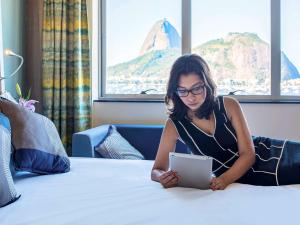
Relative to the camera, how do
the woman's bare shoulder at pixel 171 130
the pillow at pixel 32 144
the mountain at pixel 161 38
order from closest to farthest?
the pillow at pixel 32 144, the woman's bare shoulder at pixel 171 130, the mountain at pixel 161 38

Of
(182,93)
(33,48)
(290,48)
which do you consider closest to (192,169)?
(182,93)

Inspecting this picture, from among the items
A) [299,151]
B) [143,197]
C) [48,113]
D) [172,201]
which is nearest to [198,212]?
[172,201]

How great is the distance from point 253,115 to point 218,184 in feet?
5.67

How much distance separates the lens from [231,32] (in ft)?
10.3

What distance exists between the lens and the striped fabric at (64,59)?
3.03m

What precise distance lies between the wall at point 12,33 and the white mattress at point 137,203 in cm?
145

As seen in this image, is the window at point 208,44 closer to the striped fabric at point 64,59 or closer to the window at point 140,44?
the window at point 140,44

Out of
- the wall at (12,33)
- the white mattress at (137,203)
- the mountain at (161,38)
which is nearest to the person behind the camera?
the white mattress at (137,203)

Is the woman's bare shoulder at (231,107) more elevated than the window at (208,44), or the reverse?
the window at (208,44)

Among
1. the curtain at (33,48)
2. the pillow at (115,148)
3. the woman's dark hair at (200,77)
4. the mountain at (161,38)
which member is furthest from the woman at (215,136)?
the curtain at (33,48)

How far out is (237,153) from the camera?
151 cm

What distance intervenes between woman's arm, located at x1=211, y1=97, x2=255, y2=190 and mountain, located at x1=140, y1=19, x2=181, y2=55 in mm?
1829

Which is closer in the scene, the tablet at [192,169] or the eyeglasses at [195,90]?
the tablet at [192,169]

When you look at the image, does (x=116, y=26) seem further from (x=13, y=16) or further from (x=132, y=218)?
(x=132, y=218)
